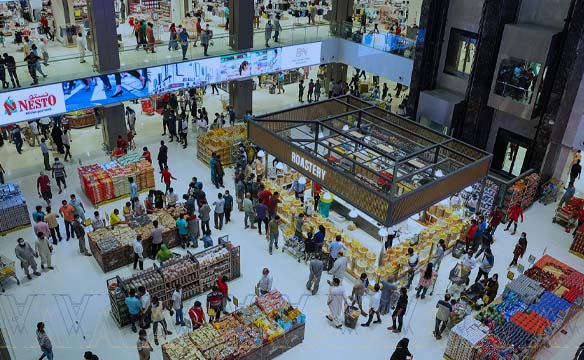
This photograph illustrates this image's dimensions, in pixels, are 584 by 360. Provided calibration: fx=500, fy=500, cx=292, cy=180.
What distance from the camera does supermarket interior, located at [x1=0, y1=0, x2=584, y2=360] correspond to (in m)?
12.1

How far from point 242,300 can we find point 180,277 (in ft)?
5.97

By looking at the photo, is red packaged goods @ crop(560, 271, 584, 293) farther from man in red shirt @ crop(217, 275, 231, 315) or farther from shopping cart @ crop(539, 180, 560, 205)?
man in red shirt @ crop(217, 275, 231, 315)

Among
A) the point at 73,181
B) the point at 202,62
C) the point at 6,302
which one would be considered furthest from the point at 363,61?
the point at 6,302

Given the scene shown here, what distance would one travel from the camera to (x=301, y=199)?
17.5m

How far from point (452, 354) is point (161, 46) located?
15.3 m

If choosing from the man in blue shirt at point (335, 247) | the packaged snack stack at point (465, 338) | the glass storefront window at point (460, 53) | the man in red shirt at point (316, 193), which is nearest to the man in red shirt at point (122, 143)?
the man in red shirt at point (316, 193)

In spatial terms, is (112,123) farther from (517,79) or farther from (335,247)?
(517,79)

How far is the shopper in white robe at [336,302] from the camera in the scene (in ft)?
39.8

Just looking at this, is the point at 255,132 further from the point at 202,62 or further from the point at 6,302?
the point at 6,302

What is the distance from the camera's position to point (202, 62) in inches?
816

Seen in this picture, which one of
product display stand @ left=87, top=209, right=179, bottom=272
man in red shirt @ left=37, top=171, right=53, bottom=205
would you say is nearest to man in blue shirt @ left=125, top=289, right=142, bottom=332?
product display stand @ left=87, top=209, right=179, bottom=272

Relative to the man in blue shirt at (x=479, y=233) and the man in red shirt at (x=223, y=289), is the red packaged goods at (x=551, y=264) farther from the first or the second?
the man in red shirt at (x=223, y=289)

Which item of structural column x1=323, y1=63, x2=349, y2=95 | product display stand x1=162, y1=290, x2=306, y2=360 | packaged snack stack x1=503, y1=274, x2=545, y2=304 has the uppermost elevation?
structural column x1=323, y1=63, x2=349, y2=95

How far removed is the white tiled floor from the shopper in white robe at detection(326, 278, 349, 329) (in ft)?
0.76
